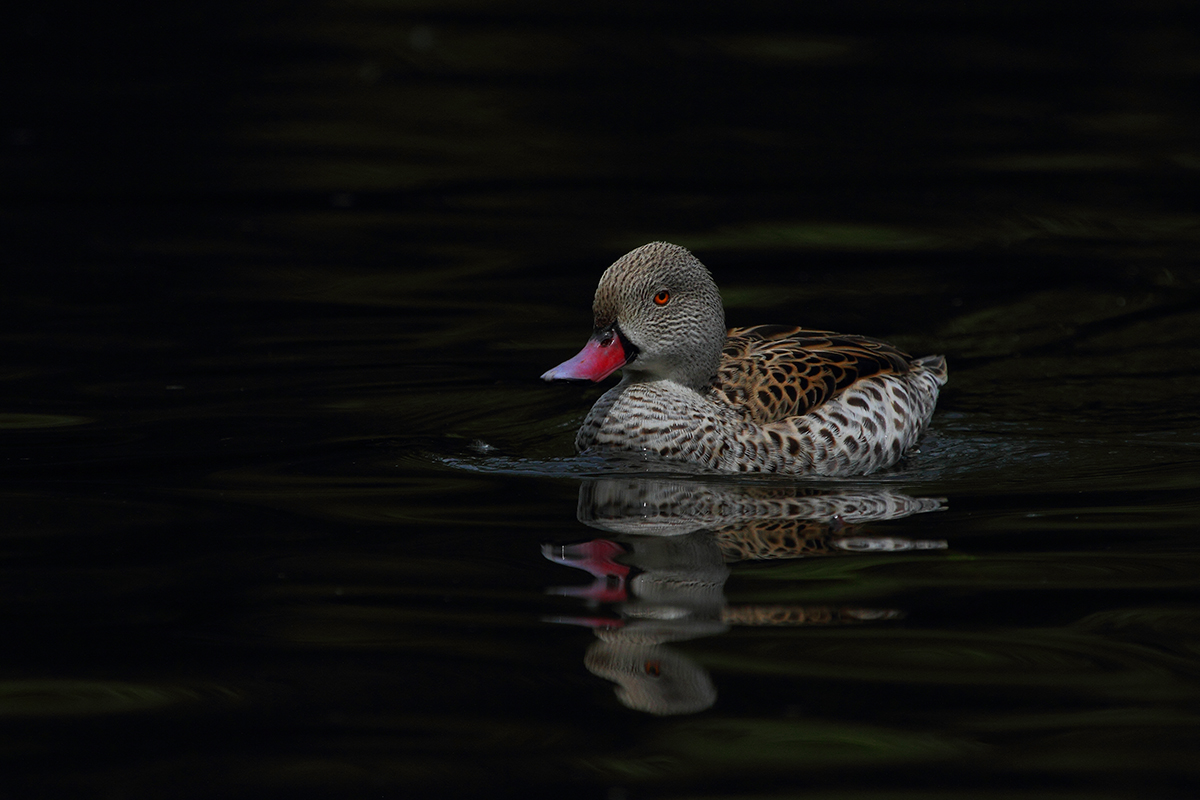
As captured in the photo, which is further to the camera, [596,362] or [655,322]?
[655,322]

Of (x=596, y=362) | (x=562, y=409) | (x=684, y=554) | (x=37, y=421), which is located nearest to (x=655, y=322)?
(x=596, y=362)

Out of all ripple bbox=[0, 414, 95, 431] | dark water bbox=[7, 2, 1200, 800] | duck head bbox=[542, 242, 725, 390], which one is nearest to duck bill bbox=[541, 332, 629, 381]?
duck head bbox=[542, 242, 725, 390]

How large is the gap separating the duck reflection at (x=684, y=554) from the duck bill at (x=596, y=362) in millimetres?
524

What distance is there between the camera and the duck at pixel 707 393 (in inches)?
334

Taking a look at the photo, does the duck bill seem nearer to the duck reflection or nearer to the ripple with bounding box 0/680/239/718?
the duck reflection

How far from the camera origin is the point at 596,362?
8391 millimetres

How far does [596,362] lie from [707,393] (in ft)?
2.44

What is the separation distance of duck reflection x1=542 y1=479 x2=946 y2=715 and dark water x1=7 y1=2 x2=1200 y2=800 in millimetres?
29

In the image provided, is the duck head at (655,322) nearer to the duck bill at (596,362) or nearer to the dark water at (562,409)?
the duck bill at (596,362)

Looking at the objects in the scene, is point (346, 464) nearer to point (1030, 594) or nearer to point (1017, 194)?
point (1030, 594)

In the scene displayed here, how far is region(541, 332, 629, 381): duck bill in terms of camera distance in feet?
27.0

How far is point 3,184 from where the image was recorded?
14250mm

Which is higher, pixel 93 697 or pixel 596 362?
pixel 596 362

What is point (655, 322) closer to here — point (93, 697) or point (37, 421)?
point (37, 421)
